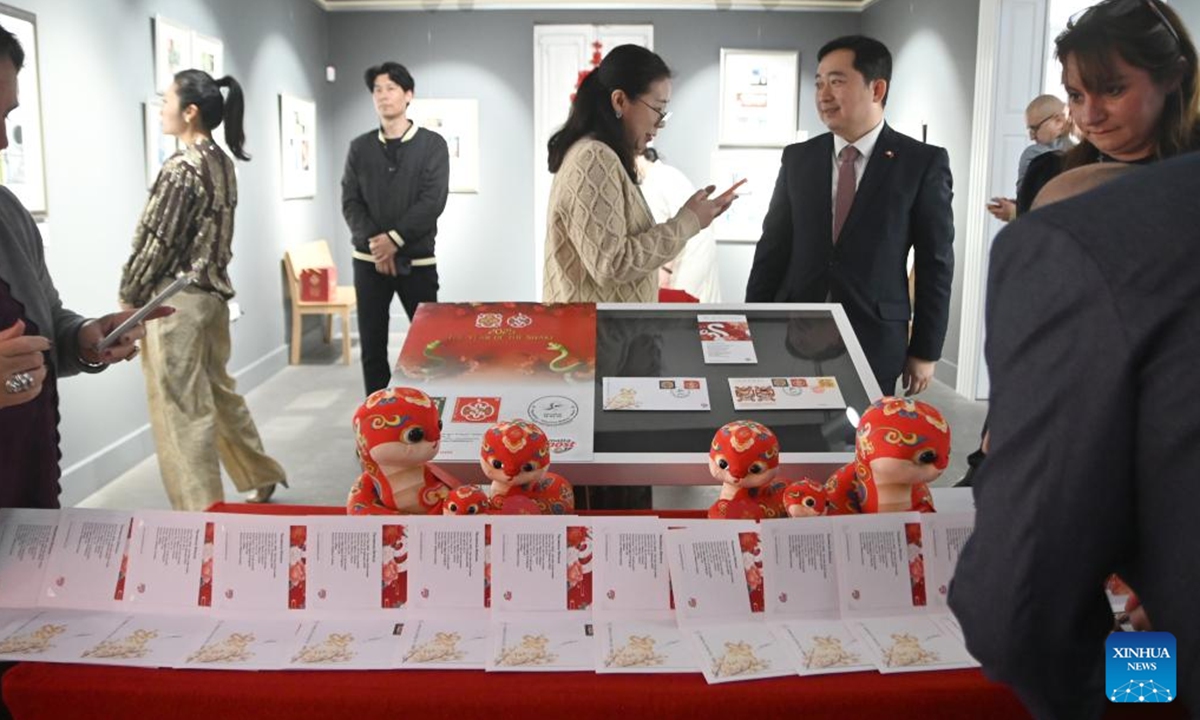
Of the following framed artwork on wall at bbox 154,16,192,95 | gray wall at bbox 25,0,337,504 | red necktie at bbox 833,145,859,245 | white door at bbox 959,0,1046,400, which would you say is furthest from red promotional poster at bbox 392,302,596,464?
white door at bbox 959,0,1046,400

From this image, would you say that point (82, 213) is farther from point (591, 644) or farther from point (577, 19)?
point (577, 19)

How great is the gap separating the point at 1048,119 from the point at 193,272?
3956 millimetres

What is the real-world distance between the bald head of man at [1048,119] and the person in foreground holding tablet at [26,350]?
4.40 m

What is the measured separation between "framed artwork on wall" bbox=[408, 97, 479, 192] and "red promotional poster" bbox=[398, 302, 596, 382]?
20.5 feet

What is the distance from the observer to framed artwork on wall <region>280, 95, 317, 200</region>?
712 centimetres

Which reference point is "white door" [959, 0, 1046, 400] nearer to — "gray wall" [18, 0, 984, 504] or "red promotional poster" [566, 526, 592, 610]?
"gray wall" [18, 0, 984, 504]

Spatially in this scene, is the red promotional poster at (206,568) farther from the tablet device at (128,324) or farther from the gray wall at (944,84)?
the gray wall at (944,84)

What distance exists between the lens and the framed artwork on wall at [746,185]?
8578 millimetres

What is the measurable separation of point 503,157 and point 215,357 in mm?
5147

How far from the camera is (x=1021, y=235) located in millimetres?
735

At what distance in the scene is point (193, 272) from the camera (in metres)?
3.32

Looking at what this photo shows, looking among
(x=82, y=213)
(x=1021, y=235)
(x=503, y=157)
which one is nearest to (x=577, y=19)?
(x=503, y=157)

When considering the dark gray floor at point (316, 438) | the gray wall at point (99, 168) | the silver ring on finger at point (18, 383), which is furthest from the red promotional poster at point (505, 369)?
the gray wall at point (99, 168)

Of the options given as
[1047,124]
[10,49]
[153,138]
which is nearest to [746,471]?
[10,49]
